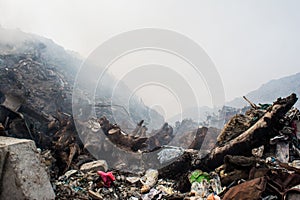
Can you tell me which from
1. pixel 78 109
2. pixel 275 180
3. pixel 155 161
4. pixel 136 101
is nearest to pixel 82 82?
pixel 136 101

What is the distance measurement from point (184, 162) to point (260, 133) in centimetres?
141

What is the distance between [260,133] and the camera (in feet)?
12.3

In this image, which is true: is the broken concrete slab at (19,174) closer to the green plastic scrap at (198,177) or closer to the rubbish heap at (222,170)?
the rubbish heap at (222,170)

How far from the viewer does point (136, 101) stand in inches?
653

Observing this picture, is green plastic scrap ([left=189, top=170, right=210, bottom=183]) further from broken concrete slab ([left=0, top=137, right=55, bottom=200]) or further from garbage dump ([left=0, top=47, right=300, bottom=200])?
broken concrete slab ([left=0, top=137, right=55, bottom=200])

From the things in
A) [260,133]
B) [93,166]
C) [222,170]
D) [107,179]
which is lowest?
[93,166]

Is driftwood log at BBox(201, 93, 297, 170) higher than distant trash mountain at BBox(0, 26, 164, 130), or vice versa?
driftwood log at BBox(201, 93, 297, 170)

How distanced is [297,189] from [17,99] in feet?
17.0

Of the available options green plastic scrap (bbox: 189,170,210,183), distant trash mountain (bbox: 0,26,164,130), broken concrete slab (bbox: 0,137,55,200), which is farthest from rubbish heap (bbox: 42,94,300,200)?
distant trash mountain (bbox: 0,26,164,130)

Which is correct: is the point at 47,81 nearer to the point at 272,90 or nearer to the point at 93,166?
the point at 93,166

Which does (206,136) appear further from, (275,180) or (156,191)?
(275,180)

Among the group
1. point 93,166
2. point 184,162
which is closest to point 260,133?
point 184,162

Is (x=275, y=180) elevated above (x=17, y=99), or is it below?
above

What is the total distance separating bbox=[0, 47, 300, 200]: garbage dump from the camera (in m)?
2.98
